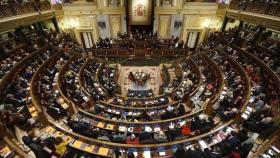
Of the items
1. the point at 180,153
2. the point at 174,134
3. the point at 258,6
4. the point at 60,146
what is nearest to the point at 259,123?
the point at 174,134

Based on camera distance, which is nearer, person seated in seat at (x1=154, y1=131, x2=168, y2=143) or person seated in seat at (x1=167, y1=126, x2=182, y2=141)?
person seated in seat at (x1=154, y1=131, x2=168, y2=143)

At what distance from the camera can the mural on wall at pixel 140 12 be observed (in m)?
18.8

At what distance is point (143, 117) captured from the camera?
9.25 m

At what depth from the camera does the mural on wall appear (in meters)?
18.8

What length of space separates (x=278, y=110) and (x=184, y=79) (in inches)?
246

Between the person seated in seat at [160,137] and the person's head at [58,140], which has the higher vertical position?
the person's head at [58,140]

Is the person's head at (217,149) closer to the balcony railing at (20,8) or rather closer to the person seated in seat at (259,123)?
the person seated in seat at (259,123)

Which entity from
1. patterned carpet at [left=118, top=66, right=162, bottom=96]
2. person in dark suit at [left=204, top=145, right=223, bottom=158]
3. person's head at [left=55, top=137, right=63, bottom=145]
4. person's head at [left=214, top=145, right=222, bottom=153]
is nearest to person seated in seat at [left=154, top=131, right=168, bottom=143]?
person in dark suit at [left=204, top=145, right=223, bottom=158]

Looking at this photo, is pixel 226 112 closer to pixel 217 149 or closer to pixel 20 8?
pixel 217 149

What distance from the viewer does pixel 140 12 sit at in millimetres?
19344

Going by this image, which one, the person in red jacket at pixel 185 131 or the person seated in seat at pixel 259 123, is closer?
the person seated in seat at pixel 259 123

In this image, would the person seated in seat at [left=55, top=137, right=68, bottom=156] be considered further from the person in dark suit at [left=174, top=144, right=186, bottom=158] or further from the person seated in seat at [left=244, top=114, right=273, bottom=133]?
the person seated in seat at [left=244, top=114, right=273, bottom=133]

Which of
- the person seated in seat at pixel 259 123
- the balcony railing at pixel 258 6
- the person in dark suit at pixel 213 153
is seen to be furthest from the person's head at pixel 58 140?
the balcony railing at pixel 258 6

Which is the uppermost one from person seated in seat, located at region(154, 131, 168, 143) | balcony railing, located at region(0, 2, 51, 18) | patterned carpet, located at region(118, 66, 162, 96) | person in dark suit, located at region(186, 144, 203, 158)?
balcony railing, located at region(0, 2, 51, 18)
